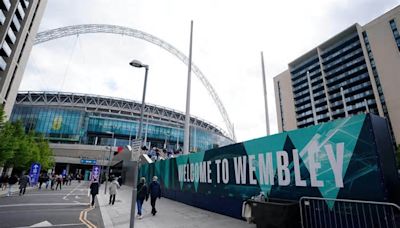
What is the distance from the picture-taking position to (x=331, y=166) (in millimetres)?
5516

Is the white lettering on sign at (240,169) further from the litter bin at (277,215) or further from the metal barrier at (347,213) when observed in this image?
the metal barrier at (347,213)

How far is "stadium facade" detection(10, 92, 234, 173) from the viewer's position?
6662cm

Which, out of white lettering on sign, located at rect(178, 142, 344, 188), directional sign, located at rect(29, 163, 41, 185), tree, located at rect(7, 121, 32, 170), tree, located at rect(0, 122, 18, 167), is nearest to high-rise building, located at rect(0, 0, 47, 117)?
tree, located at rect(7, 121, 32, 170)

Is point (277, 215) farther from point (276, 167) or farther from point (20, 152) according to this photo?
point (20, 152)

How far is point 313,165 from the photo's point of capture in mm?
5938

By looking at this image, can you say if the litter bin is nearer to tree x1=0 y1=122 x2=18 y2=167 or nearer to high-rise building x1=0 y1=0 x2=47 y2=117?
tree x1=0 y1=122 x2=18 y2=167

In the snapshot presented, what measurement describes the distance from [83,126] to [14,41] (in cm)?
4323

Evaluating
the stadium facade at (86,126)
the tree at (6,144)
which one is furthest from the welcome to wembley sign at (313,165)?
the stadium facade at (86,126)

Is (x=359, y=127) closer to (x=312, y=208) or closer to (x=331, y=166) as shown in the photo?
(x=331, y=166)

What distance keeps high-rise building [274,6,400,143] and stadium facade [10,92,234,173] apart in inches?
1324

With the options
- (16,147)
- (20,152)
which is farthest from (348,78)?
(20,152)

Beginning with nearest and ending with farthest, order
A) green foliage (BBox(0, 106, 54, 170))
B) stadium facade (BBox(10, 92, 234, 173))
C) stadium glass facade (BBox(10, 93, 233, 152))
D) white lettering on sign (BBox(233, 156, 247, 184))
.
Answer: white lettering on sign (BBox(233, 156, 247, 184))
green foliage (BBox(0, 106, 54, 170))
stadium facade (BBox(10, 92, 234, 173))
stadium glass facade (BBox(10, 93, 233, 152))

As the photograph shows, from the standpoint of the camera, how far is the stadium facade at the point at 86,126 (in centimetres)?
6662

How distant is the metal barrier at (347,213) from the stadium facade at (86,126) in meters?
61.7
